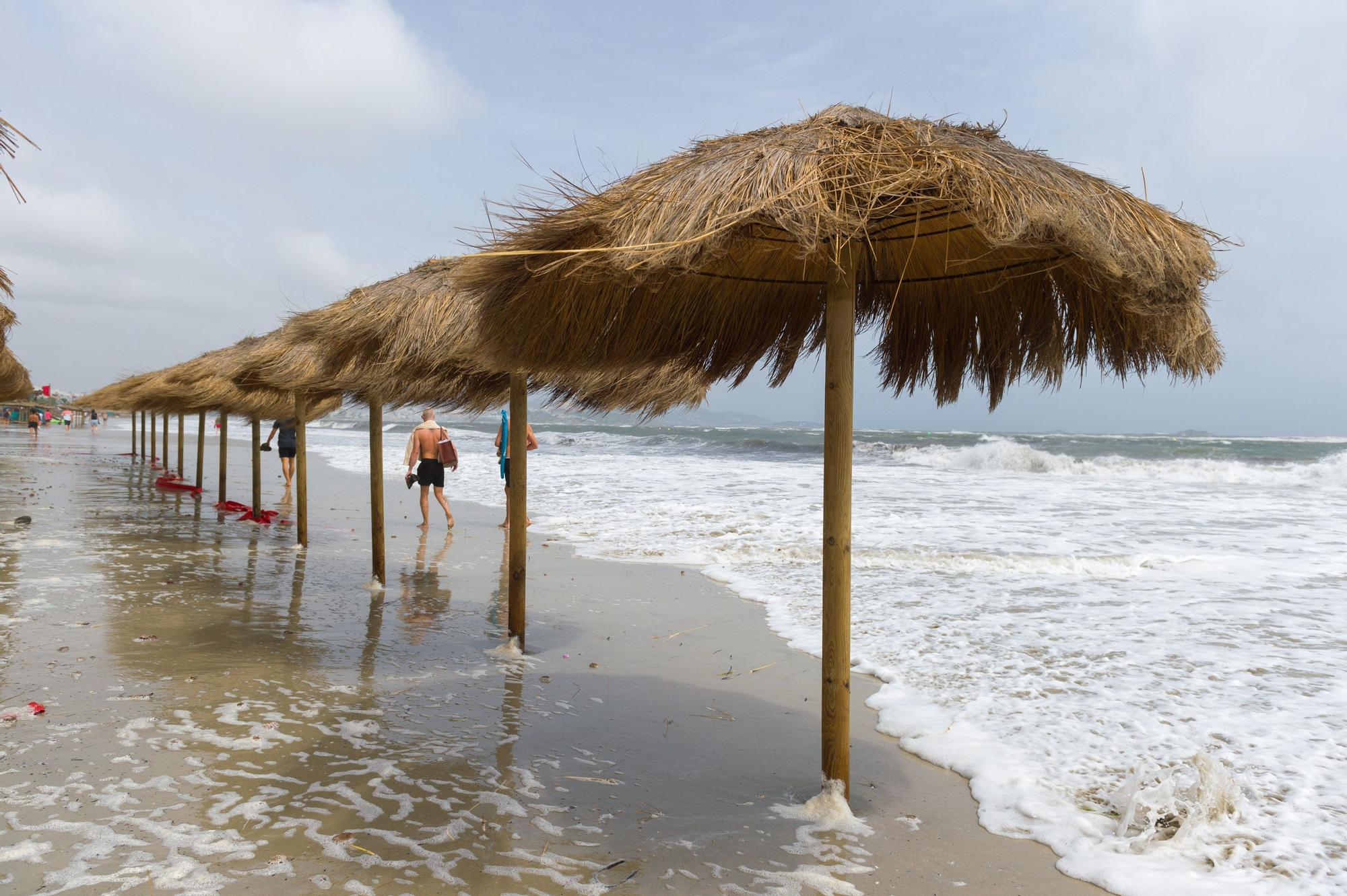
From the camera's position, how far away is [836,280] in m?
3.12

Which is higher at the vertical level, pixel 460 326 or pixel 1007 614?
pixel 460 326

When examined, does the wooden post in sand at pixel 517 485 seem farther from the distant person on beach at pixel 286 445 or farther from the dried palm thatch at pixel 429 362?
the distant person on beach at pixel 286 445

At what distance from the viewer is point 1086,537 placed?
12039mm

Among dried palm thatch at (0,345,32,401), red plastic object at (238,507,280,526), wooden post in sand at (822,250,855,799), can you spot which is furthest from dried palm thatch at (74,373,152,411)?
wooden post in sand at (822,250,855,799)

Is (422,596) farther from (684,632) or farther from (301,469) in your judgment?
(301,469)

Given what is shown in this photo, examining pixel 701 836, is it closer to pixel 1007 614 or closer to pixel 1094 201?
pixel 1094 201

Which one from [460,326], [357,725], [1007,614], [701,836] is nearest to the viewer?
[701,836]

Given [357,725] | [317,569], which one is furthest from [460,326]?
[317,569]

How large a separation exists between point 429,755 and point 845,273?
281cm

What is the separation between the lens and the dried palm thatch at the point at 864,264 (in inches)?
96.2

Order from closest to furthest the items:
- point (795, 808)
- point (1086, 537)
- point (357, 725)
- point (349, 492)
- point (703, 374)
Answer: point (795, 808) → point (357, 725) → point (703, 374) → point (1086, 537) → point (349, 492)

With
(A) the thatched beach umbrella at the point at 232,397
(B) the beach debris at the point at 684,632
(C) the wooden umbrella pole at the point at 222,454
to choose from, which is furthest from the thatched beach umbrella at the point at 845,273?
(C) the wooden umbrella pole at the point at 222,454

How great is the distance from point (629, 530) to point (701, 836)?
31.5ft

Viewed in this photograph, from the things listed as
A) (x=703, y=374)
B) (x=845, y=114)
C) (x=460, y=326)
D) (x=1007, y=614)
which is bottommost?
(x=1007, y=614)
